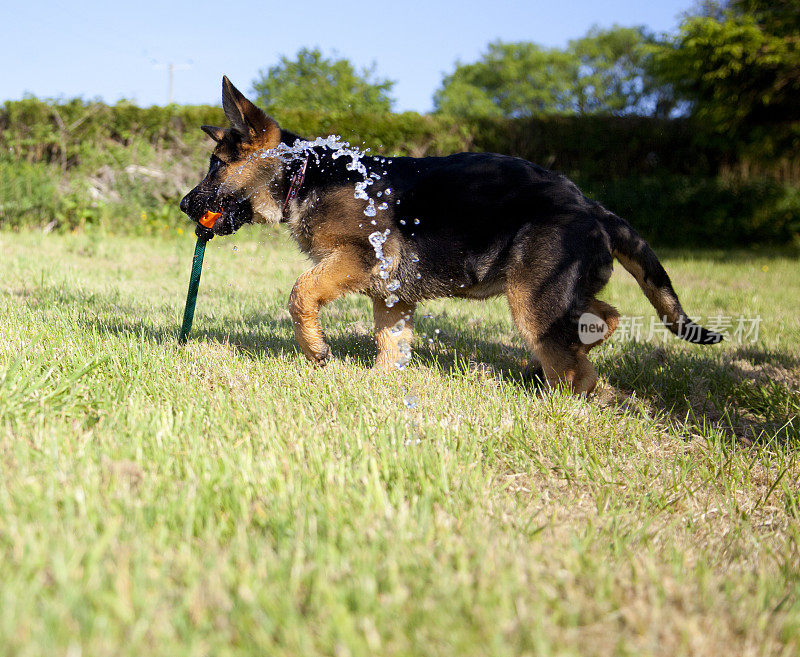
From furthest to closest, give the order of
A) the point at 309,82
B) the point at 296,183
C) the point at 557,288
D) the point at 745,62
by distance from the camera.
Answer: the point at 309,82, the point at 745,62, the point at 296,183, the point at 557,288

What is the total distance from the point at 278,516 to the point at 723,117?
45.6 feet

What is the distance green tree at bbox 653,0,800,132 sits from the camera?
11891 mm

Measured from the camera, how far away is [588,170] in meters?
14.2

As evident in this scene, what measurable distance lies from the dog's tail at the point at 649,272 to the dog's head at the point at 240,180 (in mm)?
1912

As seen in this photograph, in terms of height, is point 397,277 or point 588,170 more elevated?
point 588,170

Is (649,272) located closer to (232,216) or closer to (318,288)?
(318,288)

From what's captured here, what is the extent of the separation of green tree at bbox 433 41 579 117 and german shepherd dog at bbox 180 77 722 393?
48641mm

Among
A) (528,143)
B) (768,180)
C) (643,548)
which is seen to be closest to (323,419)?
(643,548)

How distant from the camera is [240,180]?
365cm

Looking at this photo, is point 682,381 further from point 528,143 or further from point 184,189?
point 528,143

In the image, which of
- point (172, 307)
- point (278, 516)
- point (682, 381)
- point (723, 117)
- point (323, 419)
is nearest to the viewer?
point (278, 516)

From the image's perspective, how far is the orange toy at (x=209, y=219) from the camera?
363cm

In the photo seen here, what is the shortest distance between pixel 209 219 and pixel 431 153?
9.95 metres

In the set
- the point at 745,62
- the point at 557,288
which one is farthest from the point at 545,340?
the point at 745,62
